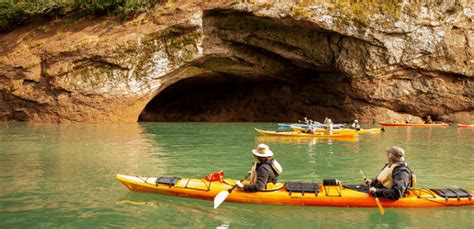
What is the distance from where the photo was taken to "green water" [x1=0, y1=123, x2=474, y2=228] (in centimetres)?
709

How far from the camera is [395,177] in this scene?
7.54m

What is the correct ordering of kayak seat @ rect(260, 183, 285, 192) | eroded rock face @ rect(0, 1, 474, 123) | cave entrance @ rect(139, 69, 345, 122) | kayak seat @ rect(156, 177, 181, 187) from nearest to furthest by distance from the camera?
kayak seat @ rect(260, 183, 285, 192) → kayak seat @ rect(156, 177, 181, 187) → eroded rock face @ rect(0, 1, 474, 123) → cave entrance @ rect(139, 69, 345, 122)

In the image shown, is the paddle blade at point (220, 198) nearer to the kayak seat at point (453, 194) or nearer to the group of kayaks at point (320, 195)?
the group of kayaks at point (320, 195)

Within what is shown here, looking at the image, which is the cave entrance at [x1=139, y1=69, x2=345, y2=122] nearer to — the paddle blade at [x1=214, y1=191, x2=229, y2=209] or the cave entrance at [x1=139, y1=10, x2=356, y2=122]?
the cave entrance at [x1=139, y1=10, x2=356, y2=122]

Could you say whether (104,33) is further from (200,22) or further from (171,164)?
(171,164)

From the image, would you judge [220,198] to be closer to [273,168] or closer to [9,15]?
[273,168]

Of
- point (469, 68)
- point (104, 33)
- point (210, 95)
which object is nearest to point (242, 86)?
point (210, 95)

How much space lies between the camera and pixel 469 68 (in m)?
28.5

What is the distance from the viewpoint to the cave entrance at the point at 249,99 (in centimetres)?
3397

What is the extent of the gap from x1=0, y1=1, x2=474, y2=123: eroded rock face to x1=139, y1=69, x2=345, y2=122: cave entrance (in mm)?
2619

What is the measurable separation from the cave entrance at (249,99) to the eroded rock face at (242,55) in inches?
103

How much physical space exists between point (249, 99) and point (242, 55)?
8634 mm

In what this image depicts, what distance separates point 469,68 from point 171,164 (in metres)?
24.1

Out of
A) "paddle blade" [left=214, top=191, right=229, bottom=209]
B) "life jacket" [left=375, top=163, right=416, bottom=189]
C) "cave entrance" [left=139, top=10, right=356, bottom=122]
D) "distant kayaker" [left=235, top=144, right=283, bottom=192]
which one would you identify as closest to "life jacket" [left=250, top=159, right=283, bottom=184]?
"distant kayaker" [left=235, top=144, right=283, bottom=192]
